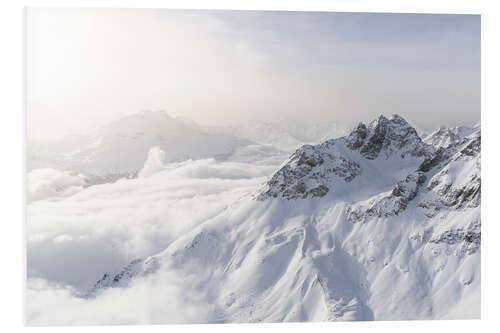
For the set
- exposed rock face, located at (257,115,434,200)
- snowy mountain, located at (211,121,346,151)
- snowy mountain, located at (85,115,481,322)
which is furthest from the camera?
exposed rock face, located at (257,115,434,200)

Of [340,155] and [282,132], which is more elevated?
[282,132]

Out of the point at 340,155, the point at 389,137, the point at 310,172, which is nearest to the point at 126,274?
the point at 310,172

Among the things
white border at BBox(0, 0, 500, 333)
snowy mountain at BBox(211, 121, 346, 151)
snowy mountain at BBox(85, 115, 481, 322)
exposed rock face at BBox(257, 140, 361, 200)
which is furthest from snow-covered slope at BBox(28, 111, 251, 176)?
snowy mountain at BBox(85, 115, 481, 322)

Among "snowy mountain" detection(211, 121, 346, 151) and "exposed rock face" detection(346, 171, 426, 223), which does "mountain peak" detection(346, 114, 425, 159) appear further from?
"snowy mountain" detection(211, 121, 346, 151)

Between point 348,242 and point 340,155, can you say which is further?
point 340,155

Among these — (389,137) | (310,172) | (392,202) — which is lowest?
(392,202)

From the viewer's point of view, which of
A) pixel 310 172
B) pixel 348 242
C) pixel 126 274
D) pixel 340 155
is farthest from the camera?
pixel 340 155

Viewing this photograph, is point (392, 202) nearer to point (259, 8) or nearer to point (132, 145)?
point (259, 8)
